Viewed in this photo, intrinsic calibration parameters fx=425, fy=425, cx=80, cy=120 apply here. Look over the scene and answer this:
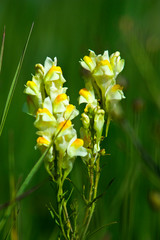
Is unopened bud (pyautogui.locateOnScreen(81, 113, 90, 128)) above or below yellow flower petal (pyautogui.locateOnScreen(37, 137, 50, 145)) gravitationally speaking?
above

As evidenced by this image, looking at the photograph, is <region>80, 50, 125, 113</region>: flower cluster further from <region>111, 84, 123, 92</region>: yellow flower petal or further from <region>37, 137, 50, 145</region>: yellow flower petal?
<region>37, 137, 50, 145</region>: yellow flower petal

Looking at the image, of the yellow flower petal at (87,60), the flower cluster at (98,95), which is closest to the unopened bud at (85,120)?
the flower cluster at (98,95)

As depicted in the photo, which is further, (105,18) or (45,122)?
(105,18)

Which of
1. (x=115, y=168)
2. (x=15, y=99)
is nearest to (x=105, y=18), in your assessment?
(x=15, y=99)

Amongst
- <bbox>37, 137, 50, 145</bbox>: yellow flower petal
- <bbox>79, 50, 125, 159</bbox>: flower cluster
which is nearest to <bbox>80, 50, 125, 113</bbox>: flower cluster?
<bbox>79, 50, 125, 159</bbox>: flower cluster

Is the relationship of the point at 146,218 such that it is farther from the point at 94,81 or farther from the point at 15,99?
the point at 15,99

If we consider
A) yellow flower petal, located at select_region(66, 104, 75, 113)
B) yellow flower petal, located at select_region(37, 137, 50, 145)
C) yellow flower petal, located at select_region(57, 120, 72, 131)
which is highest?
yellow flower petal, located at select_region(66, 104, 75, 113)
